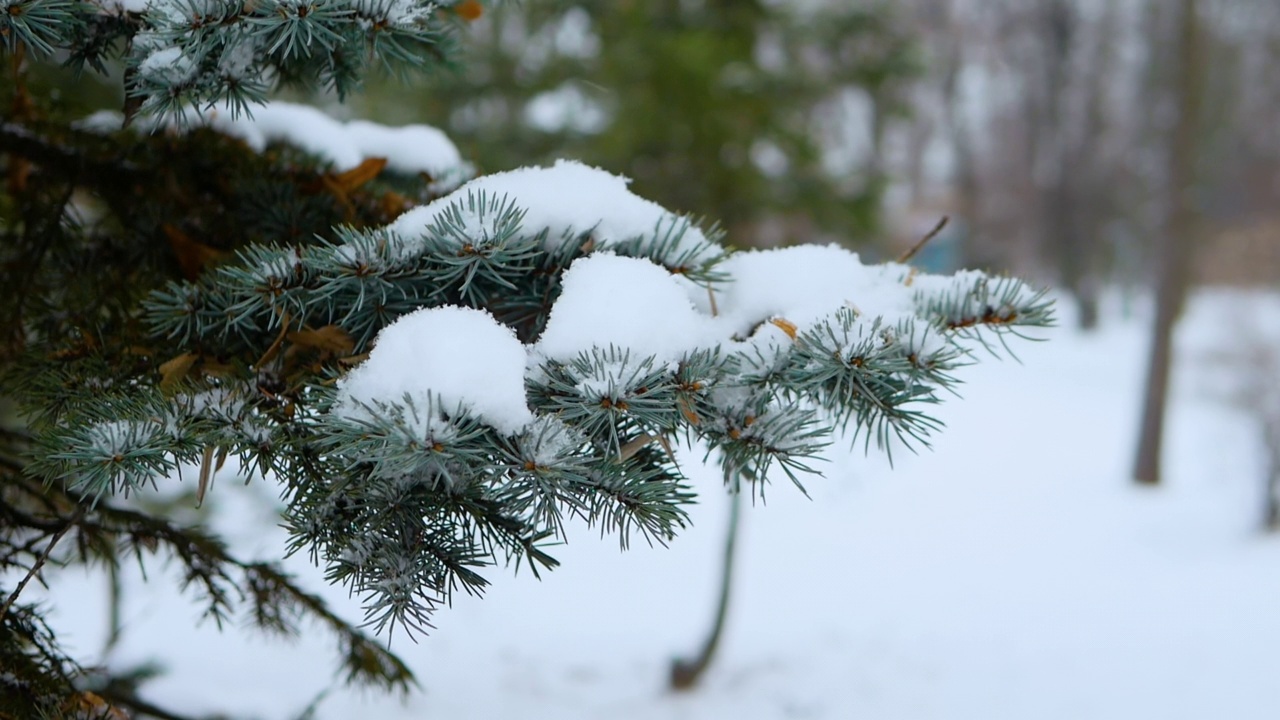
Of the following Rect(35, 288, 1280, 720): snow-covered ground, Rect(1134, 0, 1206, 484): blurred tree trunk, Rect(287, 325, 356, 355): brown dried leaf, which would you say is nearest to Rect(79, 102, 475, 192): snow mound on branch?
Rect(287, 325, 356, 355): brown dried leaf

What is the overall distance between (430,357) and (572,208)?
35cm

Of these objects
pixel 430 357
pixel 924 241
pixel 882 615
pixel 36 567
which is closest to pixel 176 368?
pixel 36 567

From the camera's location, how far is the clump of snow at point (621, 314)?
0.98 meters

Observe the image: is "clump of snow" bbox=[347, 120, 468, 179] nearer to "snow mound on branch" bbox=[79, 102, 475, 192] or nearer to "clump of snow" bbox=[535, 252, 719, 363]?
"snow mound on branch" bbox=[79, 102, 475, 192]

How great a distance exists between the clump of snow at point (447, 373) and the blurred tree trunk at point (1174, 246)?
8.78m

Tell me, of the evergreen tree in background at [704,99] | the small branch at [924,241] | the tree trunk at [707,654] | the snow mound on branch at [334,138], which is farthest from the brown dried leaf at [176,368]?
the tree trunk at [707,654]

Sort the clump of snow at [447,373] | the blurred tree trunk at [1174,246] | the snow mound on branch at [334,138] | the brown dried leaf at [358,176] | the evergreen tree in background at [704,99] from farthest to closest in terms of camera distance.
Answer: the blurred tree trunk at [1174,246] < the evergreen tree in background at [704,99] < the snow mound on branch at [334,138] < the brown dried leaf at [358,176] < the clump of snow at [447,373]

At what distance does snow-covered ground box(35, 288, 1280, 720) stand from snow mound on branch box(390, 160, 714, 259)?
6.63ft

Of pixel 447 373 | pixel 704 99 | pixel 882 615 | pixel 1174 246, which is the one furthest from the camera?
pixel 1174 246

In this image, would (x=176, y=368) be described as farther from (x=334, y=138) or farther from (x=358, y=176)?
(x=334, y=138)

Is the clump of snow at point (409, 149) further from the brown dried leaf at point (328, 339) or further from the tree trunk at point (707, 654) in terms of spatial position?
the tree trunk at point (707, 654)

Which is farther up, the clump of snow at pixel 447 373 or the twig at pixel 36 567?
the clump of snow at pixel 447 373

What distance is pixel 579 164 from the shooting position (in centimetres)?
125

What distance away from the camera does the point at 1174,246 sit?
8.24 meters
